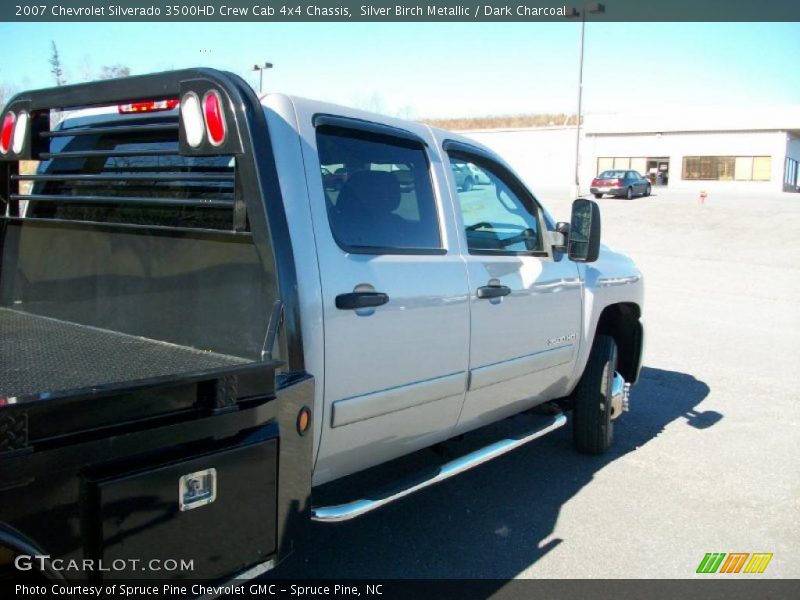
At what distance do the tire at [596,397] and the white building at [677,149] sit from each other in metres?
47.7

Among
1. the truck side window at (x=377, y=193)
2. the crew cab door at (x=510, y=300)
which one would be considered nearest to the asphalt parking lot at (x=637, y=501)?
the crew cab door at (x=510, y=300)

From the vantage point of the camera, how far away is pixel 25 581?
190cm

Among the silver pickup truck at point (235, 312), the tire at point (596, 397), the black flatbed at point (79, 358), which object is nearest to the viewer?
the silver pickup truck at point (235, 312)

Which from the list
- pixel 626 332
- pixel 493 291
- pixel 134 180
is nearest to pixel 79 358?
pixel 134 180

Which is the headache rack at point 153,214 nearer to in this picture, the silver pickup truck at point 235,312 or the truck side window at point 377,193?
the silver pickup truck at point 235,312

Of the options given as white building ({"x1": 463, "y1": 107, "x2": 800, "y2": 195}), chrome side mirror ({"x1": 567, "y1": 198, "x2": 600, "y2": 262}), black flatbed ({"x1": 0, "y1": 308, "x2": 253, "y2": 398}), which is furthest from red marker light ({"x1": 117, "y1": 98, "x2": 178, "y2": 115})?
white building ({"x1": 463, "y1": 107, "x2": 800, "y2": 195})

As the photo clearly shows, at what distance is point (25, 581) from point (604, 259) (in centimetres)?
396

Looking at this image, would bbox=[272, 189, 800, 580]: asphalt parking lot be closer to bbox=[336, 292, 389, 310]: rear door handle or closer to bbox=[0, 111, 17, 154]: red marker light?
bbox=[336, 292, 389, 310]: rear door handle

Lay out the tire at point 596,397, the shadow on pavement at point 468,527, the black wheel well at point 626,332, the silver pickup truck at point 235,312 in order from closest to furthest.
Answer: the silver pickup truck at point 235,312 < the shadow on pavement at point 468,527 < the tire at point 596,397 < the black wheel well at point 626,332

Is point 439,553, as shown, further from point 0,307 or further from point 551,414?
point 0,307

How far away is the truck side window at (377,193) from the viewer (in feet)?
10.0

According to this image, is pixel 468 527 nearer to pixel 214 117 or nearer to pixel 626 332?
pixel 626 332

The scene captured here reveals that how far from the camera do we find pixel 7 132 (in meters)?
3.38

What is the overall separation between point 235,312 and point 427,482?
123 centimetres
